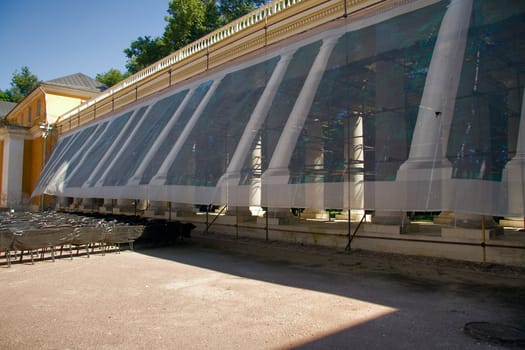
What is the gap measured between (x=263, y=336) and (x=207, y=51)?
43.0 feet

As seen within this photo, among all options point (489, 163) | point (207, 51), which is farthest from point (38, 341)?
point (207, 51)

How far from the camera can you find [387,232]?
9.46 m

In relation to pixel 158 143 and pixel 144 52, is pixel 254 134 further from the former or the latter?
pixel 144 52

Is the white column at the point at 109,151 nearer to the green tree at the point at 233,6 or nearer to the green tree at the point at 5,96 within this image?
the green tree at the point at 233,6

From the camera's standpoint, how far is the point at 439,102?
24.6ft

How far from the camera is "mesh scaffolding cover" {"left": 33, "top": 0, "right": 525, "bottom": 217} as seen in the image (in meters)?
7.05

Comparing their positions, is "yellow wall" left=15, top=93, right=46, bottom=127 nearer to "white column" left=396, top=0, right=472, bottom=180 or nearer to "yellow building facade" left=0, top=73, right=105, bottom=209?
"yellow building facade" left=0, top=73, right=105, bottom=209

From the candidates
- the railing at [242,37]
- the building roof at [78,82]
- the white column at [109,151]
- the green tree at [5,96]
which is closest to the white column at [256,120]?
the railing at [242,37]

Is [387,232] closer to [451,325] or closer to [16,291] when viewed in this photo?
[451,325]

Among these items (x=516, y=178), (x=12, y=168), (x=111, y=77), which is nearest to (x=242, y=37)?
(x=516, y=178)

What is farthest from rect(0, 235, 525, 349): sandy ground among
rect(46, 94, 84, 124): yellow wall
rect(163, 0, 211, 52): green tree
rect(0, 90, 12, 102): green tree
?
rect(0, 90, 12, 102): green tree

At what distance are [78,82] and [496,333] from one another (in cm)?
3892

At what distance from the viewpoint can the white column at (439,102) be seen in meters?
7.20

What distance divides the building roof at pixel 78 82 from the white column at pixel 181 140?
25.2 metres
